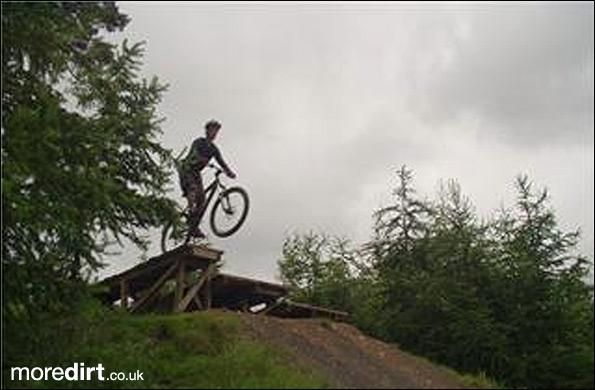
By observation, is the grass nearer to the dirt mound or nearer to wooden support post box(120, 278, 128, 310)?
the dirt mound

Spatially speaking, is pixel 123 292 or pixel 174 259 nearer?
pixel 174 259

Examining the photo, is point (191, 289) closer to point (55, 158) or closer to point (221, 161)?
point (221, 161)

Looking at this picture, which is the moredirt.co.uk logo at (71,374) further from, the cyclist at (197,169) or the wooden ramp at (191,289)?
the cyclist at (197,169)

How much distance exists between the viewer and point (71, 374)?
50.5 feet

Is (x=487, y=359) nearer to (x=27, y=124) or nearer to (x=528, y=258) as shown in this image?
(x=528, y=258)

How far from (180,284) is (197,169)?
271 cm

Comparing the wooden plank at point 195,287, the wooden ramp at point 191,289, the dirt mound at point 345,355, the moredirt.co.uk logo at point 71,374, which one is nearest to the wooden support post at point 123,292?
the wooden ramp at point 191,289

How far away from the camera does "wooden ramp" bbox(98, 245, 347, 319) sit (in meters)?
20.2

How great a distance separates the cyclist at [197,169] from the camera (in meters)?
20.6

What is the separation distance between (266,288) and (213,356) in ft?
17.6

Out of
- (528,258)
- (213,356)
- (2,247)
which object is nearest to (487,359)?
(528,258)

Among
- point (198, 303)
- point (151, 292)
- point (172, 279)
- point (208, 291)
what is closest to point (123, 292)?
point (151, 292)

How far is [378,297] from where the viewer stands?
24922 millimetres

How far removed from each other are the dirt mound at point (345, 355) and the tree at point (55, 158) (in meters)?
3.59
